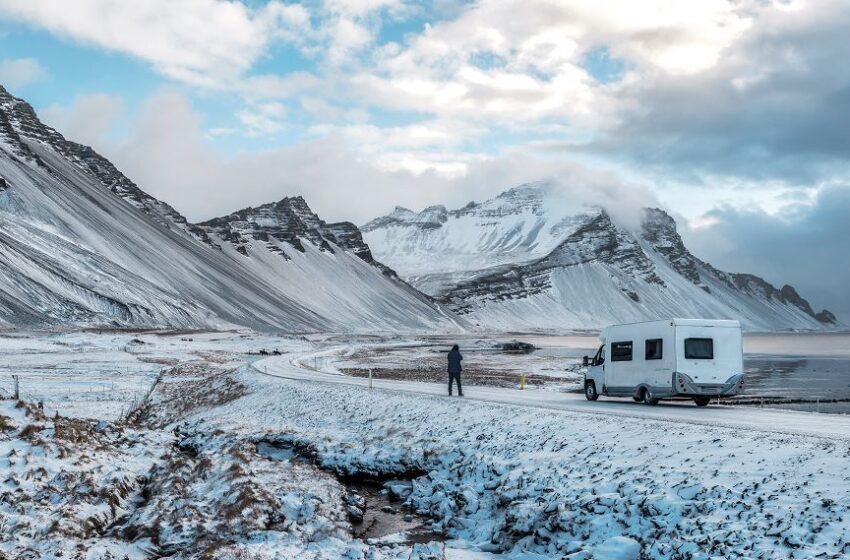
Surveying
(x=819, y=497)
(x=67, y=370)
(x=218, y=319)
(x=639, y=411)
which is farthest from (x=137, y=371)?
(x=218, y=319)

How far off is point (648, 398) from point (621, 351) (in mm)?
2474

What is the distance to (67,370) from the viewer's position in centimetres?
5150

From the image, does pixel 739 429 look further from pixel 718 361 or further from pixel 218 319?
pixel 218 319

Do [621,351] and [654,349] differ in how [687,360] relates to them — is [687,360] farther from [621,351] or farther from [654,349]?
[621,351]

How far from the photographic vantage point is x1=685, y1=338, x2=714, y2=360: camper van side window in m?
27.0

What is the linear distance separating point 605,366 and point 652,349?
10.6 feet

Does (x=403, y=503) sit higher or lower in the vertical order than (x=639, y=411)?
lower

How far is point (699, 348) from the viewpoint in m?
27.2

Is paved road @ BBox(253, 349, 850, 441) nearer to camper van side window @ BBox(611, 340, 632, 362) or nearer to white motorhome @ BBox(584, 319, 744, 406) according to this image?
white motorhome @ BBox(584, 319, 744, 406)

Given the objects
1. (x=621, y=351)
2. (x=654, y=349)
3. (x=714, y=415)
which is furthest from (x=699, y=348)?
(x=621, y=351)

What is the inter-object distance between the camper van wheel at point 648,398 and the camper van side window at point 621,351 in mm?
1500

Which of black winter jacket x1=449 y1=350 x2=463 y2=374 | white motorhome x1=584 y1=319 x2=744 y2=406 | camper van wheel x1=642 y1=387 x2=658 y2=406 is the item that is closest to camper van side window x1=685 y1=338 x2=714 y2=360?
white motorhome x1=584 y1=319 x2=744 y2=406

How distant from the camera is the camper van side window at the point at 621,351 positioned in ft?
97.3

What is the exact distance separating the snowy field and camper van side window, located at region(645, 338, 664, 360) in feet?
7.68
